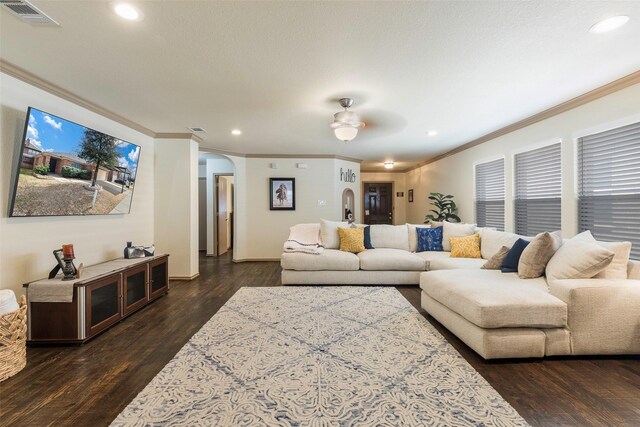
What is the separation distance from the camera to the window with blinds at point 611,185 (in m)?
2.79

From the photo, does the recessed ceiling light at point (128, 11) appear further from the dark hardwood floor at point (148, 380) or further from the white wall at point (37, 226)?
the dark hardwood floor at point (148, 380)

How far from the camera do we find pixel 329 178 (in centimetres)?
657

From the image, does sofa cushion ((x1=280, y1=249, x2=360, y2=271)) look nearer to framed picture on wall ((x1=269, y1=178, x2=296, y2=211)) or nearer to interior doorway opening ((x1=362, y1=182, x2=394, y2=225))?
framed picture on wall ((x1=269, y1=178, x2=296, y2=211))

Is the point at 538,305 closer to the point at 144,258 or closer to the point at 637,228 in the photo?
the point at 637,228

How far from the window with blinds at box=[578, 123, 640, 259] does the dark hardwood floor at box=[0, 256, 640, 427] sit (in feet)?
4.52

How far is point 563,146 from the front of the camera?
11.4 ft

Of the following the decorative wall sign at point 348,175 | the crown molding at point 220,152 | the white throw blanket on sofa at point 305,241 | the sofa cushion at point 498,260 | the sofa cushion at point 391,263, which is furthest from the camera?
the decorative wall sign at point 348,175

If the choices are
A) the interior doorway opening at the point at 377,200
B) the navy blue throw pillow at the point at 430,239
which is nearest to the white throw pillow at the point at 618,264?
the navy blue throw pillow at the point at 430,239

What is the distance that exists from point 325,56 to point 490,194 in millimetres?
4121

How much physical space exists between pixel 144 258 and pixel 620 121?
5461 millimetres

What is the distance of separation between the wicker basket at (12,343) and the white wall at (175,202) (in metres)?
2.61

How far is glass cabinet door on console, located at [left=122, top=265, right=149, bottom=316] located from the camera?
3096 mm

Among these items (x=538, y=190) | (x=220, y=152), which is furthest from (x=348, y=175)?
(x=538, y=190)

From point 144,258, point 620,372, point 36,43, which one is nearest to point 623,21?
point 620,372
